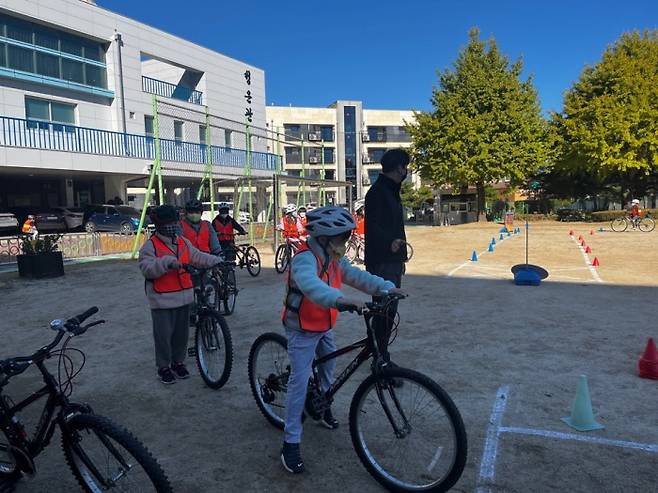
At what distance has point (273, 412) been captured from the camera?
386 cm

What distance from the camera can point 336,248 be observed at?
3127 mm

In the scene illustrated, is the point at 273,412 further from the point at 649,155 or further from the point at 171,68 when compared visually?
the point at 649,155

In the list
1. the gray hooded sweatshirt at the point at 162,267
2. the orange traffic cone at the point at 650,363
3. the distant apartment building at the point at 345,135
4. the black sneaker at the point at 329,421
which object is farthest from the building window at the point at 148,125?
the distant apartment building at the point at 345,135

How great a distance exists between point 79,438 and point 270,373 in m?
1.50

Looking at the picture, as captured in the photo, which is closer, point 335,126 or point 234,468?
point 234,468

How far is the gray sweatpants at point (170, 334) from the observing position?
4.70 meters

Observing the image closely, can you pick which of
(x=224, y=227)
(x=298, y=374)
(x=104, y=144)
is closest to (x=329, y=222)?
(x=298, y=374)

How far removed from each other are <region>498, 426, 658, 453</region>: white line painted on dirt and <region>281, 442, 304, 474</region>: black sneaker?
155 cm

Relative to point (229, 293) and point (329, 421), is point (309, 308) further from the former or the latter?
point (229, 293)

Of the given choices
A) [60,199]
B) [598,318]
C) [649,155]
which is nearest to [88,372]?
[598,318]

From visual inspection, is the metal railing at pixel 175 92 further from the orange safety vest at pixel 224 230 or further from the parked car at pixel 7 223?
the orange safety vest at pixel 224 230

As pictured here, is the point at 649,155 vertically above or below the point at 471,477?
above

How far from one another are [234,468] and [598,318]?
5.75 m

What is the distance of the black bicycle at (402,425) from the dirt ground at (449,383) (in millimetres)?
197
